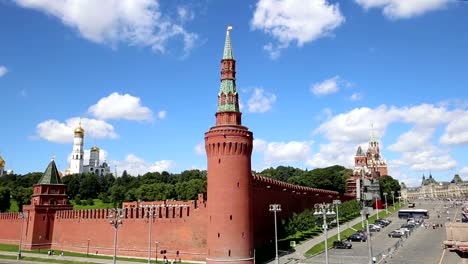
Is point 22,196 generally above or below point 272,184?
below

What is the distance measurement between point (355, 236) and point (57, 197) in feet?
177

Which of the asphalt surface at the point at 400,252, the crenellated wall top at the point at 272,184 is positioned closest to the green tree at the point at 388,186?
the crenellated wall top at the point at 272,184

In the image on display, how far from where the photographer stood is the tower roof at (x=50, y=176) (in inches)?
3153

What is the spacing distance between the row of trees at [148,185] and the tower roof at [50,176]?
39.1 meters

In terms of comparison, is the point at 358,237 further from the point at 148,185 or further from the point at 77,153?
the point at 77,153

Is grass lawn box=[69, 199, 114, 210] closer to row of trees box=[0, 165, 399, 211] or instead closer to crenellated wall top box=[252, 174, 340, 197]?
row of trees box=[0, 165, 399, 211]

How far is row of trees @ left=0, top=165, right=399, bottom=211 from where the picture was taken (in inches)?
4685

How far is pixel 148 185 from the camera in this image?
413ft

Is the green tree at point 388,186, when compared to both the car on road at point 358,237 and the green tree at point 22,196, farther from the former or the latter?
the green tree at point 22,196

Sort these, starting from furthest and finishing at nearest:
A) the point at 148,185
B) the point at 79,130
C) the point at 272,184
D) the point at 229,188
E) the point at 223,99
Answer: the point at 79,130
the point at 148,185
the point at 272,184
the point at 223,99
the point at 229,188

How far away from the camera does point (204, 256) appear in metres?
52.4

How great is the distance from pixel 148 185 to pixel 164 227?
231 ft

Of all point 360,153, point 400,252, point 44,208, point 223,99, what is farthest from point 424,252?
point 360,153

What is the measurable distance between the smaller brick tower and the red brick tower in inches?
1620
